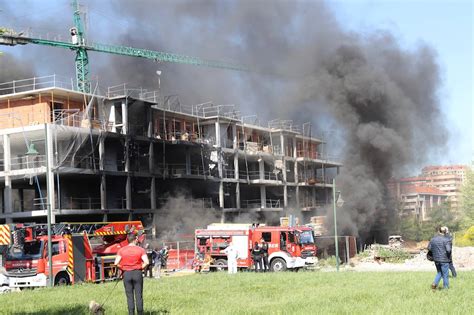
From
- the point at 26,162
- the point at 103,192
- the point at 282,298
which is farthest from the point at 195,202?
the point at 282,298

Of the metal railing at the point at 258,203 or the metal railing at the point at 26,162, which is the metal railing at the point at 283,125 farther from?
the metal railing at the point at 26,162

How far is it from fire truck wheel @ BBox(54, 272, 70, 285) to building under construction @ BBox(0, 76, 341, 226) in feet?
40.0

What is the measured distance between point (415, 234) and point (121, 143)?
3036 centimetres

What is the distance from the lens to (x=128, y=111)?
53000 millimetres

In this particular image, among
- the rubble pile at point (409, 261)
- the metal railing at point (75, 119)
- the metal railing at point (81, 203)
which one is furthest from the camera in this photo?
the metal railing at point (81, 203)

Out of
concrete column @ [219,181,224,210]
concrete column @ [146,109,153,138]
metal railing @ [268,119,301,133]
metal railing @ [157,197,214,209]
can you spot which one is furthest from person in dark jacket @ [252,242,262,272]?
metal railing @ [268,119,301,133]

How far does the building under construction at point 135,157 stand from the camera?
4588 centimetres

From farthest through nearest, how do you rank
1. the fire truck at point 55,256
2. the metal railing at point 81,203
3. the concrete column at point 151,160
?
1. the concrete column at point 151,160
2. the metal railing at point 81,203
3. the fire truck at point 55,256

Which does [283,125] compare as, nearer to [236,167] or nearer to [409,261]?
[236,167]

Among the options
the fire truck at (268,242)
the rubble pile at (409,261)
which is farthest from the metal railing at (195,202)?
the fire truck at (268,242)

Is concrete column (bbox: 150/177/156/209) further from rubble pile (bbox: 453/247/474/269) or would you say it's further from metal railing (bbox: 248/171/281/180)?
rubble pile (bbox: 453/247/474/269)

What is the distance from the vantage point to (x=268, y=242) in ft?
102

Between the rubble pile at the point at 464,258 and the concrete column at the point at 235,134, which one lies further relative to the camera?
the concrete column at the point at 235,134

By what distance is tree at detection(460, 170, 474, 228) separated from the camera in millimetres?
64875
